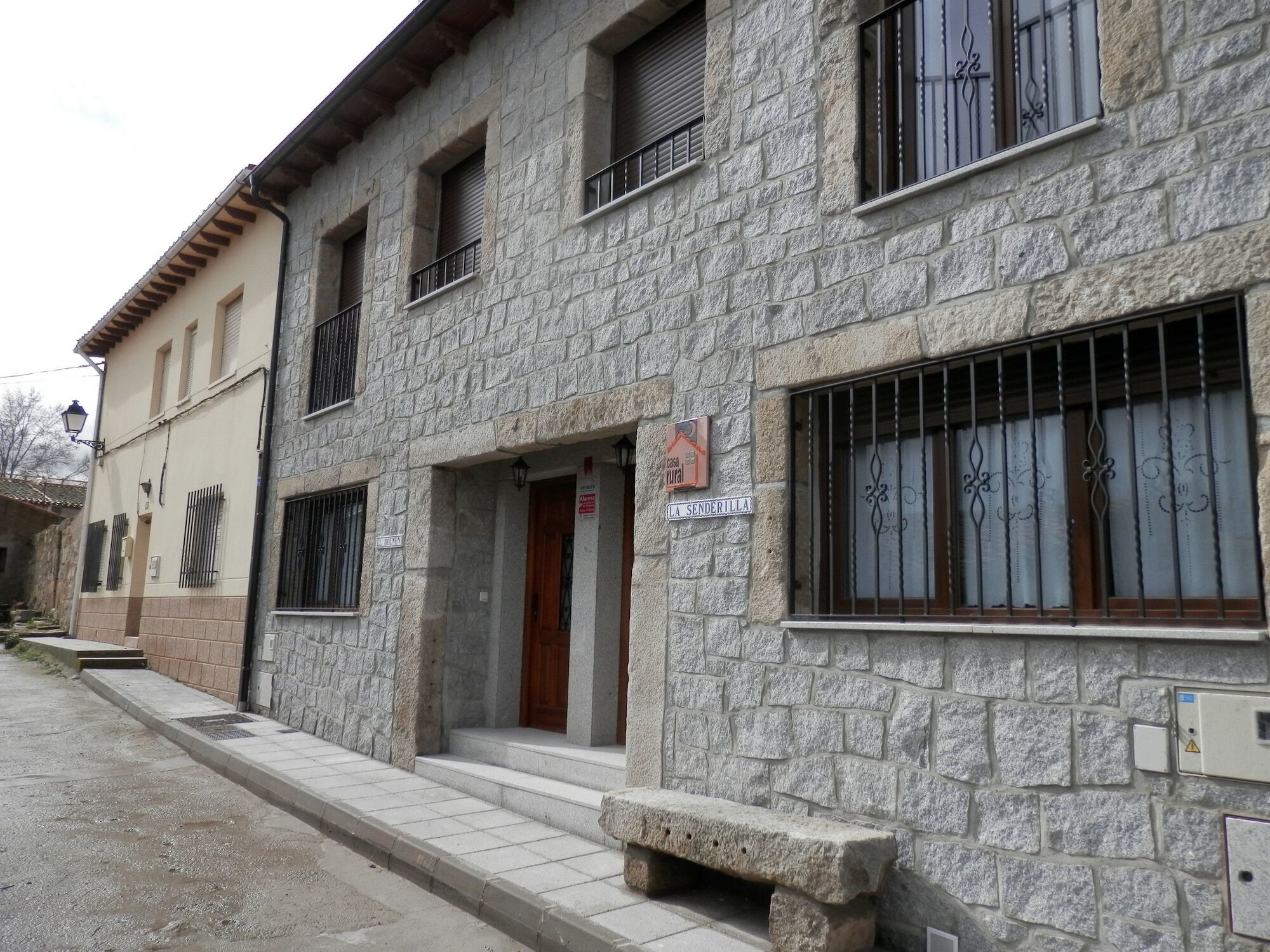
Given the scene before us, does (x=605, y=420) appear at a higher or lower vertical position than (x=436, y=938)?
higher

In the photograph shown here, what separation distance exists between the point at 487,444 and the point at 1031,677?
4.20m

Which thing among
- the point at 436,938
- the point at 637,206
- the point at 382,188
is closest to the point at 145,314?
the point at 382,188

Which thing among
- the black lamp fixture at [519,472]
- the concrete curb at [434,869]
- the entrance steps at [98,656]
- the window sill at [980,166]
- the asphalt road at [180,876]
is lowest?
the asphalt road at [180,876]

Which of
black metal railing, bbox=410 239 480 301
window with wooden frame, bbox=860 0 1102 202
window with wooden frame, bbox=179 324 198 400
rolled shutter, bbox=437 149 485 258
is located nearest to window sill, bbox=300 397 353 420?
black metal railing, bbox=410 239 480 301

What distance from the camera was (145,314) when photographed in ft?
51.4

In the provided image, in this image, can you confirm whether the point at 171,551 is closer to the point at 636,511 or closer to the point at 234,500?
the point at 234,500

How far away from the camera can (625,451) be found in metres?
6.70

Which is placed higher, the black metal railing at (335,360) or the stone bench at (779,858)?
the black metal railing at (335,360)

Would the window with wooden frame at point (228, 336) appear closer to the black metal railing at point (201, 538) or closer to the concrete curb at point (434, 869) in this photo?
the black metal railing at point (201, 538)

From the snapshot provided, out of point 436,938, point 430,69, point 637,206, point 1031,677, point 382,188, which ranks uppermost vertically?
point 430,69

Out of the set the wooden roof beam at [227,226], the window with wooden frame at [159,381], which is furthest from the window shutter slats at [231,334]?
the window with wooden frame at [159,381]

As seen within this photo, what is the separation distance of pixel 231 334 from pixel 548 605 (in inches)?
285

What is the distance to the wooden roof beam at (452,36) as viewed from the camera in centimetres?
782

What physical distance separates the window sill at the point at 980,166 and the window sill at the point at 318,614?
18.2 ft
